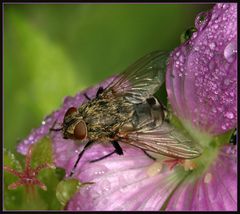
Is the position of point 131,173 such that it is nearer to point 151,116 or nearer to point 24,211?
point 151,116

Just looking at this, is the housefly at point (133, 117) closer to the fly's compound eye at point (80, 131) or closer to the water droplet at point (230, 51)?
the fly's compound eye at point (80, 131)

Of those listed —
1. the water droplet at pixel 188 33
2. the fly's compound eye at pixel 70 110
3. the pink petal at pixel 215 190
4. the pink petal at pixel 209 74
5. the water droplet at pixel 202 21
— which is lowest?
the pink petal at pixel 215 190

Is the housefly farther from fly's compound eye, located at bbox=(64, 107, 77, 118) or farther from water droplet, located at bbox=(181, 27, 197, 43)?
water droplet, located at bbox=(181, 27, 197, 43)

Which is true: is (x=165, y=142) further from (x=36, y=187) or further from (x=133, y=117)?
(x=36, y=187)

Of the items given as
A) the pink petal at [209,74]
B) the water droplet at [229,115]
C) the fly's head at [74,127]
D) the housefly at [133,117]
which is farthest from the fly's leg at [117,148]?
the water droplet at [229,115]

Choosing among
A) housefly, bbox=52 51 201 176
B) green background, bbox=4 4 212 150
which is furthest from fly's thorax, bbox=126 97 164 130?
green background, bbox=4 4 212 150

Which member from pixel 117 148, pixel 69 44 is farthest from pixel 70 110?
pixel 69 44
